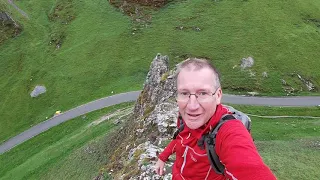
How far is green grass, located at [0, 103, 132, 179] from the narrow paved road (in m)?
2.25

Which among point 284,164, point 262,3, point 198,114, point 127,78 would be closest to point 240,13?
point 262,3

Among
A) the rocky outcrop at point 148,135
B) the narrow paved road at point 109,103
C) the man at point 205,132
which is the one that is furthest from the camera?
the narrow paved road at point 109,103

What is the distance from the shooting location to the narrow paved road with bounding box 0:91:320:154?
75562 millimetres

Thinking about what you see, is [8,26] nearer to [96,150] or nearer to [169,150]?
[96,150]

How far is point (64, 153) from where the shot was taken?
189ft

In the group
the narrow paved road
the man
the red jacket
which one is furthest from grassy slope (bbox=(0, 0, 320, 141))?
the man

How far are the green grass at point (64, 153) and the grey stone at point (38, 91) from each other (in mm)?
14969

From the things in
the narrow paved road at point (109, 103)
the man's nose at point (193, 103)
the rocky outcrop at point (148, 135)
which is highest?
the man's nose at point (193, 103)

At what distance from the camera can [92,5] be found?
10938 centimetres

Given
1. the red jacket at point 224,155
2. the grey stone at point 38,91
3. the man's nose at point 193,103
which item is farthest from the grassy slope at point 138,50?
the man's nose at point 193,103

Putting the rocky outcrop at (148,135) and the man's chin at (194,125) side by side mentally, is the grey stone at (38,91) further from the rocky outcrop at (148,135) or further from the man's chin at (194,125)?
the man's chin at (194,125)

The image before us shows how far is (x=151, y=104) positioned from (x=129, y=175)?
14.4 meters

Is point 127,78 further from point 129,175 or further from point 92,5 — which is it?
point 129,175

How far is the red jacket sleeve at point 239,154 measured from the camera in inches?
228
